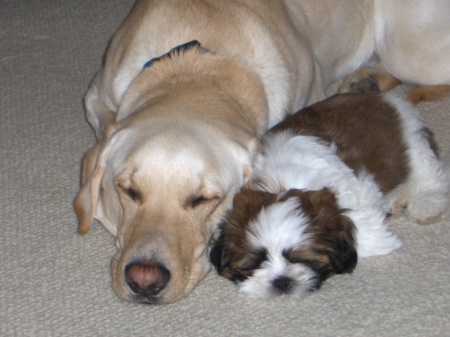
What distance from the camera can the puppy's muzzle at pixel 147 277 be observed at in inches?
103

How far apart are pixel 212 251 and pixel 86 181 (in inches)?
22.8

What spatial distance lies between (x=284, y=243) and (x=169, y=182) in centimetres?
40

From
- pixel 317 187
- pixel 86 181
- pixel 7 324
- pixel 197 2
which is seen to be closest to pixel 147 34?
pixel 197 2

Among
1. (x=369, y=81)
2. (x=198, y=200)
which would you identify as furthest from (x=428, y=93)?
(x=198, y=200)

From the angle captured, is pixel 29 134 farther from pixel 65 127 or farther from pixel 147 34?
pixel 147 34

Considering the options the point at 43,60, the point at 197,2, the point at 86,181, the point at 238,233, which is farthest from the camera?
the point at 43,60

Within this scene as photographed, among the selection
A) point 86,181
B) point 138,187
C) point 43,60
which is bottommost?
point 43,60

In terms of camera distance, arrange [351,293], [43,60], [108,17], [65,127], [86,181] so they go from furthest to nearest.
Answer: [108,17], [43,60], [65,127], [86,181], [351,293]

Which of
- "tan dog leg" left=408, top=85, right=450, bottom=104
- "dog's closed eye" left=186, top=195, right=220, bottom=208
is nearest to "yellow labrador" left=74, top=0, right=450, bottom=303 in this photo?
"dog's closed eye" left=186, top=195, right=220, bottom=208

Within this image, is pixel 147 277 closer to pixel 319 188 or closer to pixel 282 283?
pixel 282 283

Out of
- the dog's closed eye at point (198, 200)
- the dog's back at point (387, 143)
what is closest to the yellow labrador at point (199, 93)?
the dog's closed eye at point (198, 200)

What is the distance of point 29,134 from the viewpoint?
3.65 m

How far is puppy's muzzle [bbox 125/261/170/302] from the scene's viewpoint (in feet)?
8.55

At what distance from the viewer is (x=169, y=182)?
262 cm
